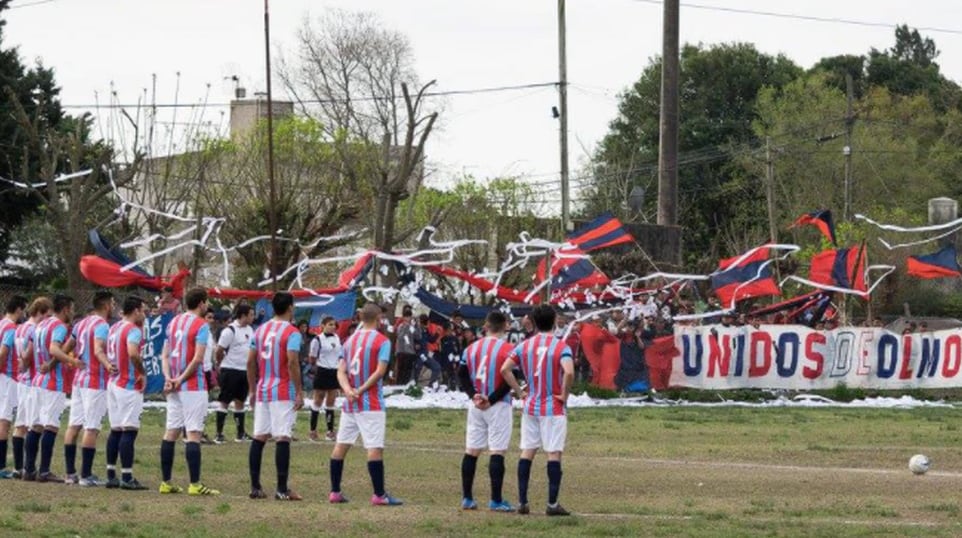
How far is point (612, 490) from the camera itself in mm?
18281

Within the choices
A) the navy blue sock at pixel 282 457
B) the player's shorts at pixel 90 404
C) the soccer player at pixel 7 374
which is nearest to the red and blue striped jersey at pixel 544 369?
the navy blue sock at pixel 282 457

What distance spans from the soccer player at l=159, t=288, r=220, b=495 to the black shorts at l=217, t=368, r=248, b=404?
20.8 ft

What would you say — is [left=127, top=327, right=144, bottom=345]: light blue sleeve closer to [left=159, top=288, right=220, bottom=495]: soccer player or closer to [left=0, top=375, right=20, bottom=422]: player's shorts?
[left=159, top=288, right=220, bottom=495]: soccer player

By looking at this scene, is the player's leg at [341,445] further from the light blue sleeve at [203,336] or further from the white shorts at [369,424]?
the light blue sleeve at [203,336]

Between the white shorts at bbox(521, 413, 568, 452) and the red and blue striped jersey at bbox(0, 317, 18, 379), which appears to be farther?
the red and blue striped jersey at bbox(0, 317, 18, 379)

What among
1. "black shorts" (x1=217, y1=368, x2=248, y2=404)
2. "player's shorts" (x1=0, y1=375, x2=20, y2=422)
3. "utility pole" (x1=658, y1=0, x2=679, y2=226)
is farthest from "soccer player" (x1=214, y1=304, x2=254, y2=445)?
"utility pole" (x1=658, y1=0, x2=679, y2=226)

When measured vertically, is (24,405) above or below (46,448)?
above

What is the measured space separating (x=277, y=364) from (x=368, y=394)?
1.06 metres

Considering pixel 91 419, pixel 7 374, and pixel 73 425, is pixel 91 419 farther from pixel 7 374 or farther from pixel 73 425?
pixel 7 374

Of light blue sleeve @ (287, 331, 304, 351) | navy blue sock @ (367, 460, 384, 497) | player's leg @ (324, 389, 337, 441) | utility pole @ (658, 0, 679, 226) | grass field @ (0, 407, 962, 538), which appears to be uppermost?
utility pole @ (658, 0, 679, 226)

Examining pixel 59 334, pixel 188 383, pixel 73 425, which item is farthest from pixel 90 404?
pixel 188 383

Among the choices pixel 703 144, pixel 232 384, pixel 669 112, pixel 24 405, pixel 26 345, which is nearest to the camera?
pixel 26 345

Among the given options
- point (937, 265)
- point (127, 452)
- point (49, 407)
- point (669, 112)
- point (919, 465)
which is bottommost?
point (919, 465)

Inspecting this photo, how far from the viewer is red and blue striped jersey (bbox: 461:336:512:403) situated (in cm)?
1614
